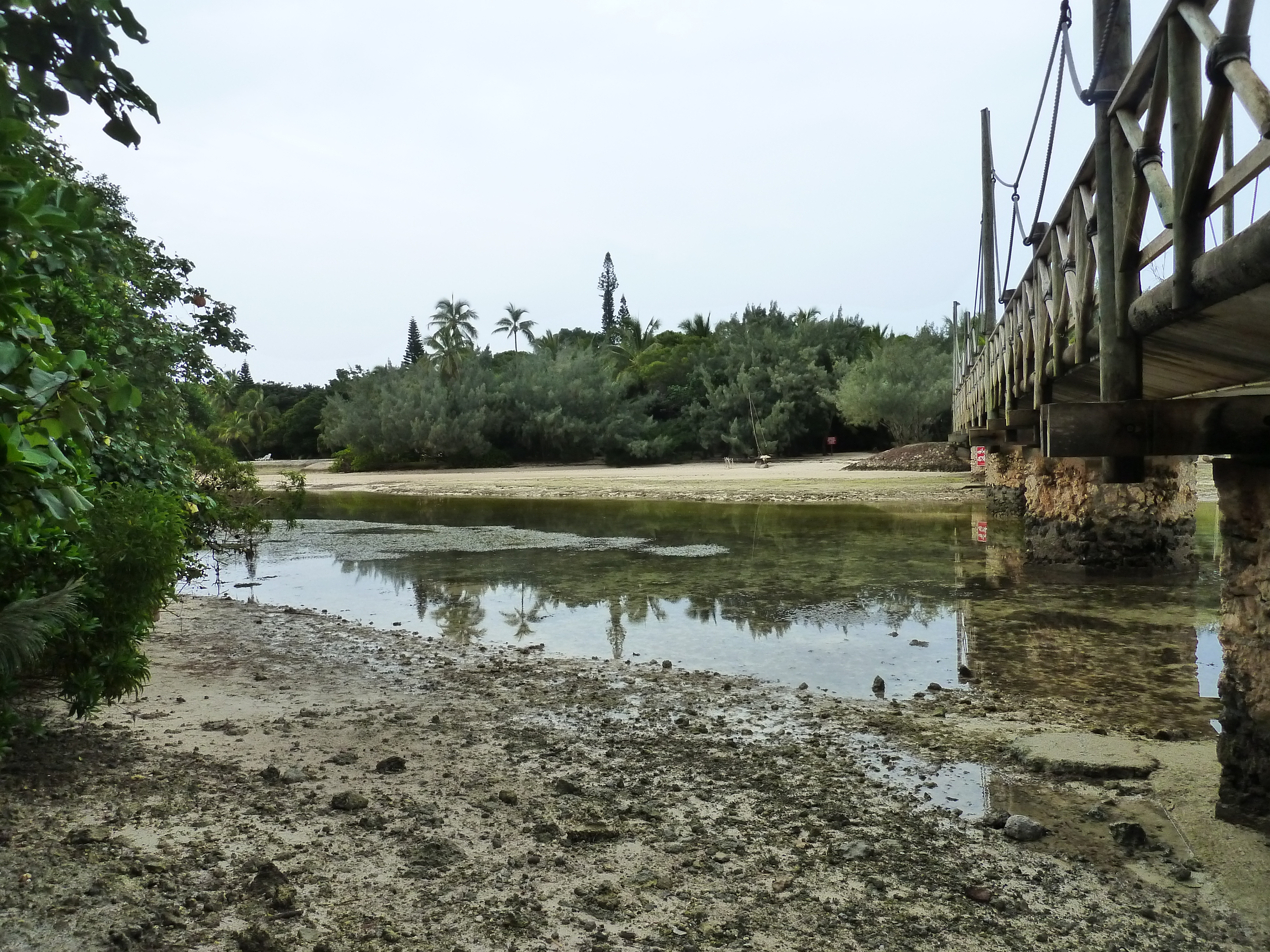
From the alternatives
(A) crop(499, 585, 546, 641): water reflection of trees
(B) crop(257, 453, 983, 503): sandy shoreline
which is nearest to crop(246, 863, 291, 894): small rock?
(A) crop(499, 585, 546, 641): water reflection of trees

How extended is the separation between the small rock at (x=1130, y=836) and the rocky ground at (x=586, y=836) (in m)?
0.02

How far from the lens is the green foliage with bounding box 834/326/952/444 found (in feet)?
A: 135

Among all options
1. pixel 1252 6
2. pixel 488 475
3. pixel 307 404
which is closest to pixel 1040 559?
pixel 1252 6

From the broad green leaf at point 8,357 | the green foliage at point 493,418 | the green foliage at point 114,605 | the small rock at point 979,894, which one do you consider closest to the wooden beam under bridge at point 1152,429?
the small rock at point 979,894

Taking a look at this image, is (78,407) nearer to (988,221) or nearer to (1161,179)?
(1161,179)

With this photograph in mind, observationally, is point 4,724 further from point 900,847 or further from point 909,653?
point 909,653

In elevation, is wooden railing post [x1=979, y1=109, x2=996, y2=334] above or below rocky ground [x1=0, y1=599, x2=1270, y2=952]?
above

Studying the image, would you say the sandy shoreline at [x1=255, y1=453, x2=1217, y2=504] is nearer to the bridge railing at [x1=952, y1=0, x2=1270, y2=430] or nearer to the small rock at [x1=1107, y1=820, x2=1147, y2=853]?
the bridge railing at [x1=952, y1=0, x2=1270, y2=430]

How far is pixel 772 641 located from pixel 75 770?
5822 millimetres

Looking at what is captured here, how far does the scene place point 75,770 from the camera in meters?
4.33

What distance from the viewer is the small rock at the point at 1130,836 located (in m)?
3.99

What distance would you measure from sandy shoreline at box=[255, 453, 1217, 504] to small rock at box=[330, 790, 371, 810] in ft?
72.5

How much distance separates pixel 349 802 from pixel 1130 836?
3.35m

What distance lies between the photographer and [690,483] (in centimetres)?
3344
